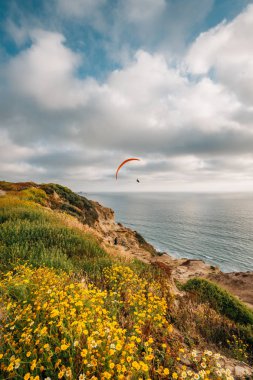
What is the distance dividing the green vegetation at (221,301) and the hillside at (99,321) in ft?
0.19

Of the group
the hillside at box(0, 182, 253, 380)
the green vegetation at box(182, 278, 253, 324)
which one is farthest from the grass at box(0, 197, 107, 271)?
the green vegetation at box(182, 278, 253, 324)

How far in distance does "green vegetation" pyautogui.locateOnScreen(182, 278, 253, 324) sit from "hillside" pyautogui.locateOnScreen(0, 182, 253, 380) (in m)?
0.06

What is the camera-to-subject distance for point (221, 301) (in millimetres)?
11336

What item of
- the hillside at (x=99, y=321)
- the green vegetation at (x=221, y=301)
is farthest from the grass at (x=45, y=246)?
the green vegetation at (x=221, y=301)

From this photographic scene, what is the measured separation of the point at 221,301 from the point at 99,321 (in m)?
10.6

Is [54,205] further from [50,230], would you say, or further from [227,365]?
[227,365]

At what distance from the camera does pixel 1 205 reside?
16.3 m

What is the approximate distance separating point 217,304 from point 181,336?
7304mm

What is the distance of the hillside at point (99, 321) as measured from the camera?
284cm

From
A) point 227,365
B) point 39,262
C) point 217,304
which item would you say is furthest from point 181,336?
point 217,304

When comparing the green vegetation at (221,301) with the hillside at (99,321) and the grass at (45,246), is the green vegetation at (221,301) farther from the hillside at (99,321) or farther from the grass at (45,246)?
the grass at (45,246)

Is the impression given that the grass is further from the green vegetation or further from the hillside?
the green vegetation

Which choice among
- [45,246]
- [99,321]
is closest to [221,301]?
[45,246]

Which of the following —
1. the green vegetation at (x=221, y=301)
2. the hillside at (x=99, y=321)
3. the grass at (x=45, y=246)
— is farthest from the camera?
the green vegetation at (x=221, y=301)
